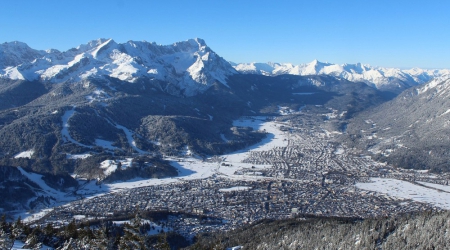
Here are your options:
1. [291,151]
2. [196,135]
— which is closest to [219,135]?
[196,135]

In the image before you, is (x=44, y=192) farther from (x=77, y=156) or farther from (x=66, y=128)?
(x=66, y=128)

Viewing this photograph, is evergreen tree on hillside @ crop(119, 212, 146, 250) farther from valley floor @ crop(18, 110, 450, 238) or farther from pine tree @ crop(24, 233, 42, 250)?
valley floor @ crop(18, 110, 450, 238)

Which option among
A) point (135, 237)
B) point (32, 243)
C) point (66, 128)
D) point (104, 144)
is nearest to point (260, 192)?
point (32, 243)

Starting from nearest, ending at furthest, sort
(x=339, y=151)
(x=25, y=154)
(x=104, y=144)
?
1. (x=25, y=154)
2. (x=104, y=144)
3. (x=339, y=151)

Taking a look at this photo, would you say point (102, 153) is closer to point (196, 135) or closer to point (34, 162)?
point (34, 162)

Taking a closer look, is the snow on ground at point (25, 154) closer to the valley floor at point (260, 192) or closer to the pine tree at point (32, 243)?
the valley floor at point (260, 192)

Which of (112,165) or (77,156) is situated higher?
(77,156)

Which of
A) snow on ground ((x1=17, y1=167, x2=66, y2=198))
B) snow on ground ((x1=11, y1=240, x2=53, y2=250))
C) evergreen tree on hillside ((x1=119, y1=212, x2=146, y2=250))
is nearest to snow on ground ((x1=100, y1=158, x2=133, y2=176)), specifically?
snow on ground ((x1=17, y1=167, x2=66, y2=198))

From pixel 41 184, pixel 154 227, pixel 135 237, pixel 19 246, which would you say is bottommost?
pixel 154 227
